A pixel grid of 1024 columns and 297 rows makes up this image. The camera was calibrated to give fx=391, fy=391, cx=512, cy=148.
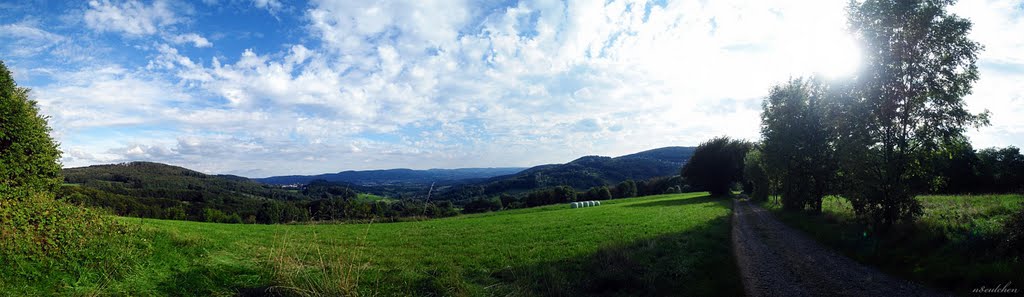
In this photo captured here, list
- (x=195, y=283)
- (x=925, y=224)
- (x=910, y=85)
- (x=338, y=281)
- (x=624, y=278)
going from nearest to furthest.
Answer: (x=338, y=281)
(x=195, y=283)
(x=624, y=278)
(x=925, y=224)
(x=910, y=85)

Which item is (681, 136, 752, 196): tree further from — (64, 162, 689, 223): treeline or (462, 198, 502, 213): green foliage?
(462, 198, 502, 213): green foliage

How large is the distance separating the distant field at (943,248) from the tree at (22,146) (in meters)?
23.9

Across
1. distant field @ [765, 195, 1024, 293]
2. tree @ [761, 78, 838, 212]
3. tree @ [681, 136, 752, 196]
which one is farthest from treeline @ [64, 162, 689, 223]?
tree @ [681, 136, 752, 196]

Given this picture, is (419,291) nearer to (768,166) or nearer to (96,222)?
(96,222)

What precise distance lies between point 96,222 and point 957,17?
1181 inches

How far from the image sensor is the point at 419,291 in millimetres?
8812

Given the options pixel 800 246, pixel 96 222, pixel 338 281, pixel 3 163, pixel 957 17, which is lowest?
pixel 800 246

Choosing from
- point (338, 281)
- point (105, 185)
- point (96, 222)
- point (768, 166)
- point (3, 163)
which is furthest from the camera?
point (105, 185)

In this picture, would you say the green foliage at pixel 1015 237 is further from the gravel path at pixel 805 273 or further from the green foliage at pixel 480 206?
the green foliage at pixel 480 206

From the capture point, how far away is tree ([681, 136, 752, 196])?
69.6 metres

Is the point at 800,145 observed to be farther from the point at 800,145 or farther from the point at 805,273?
the point at 805,273

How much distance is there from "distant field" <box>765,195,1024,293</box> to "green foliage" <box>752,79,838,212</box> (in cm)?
1068

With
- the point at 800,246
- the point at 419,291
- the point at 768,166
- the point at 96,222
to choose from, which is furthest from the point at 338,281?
the point at 768,166

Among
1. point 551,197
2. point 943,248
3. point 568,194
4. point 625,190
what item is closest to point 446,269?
point 943,248
